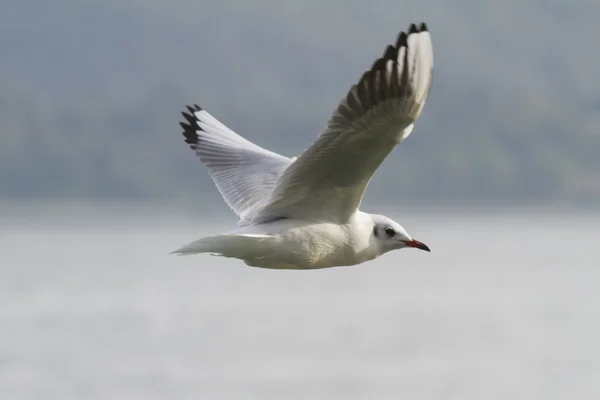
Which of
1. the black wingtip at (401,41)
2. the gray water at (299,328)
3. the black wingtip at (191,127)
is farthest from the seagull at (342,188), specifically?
the gray water at (299,328)

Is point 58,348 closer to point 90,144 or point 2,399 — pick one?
point 2,399

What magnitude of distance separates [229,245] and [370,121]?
1.29 m

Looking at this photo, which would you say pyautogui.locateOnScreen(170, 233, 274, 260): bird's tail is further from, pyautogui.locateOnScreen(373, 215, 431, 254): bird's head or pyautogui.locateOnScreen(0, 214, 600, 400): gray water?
pyautogui.locateOnScreen(0, 214, 600, 400): gray water

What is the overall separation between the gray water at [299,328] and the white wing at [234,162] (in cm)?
963

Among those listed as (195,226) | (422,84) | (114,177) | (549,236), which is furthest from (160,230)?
(422,84)

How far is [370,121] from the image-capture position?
27.7ft

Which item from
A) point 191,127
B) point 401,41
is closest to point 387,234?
point 401,41

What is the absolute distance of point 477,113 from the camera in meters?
112

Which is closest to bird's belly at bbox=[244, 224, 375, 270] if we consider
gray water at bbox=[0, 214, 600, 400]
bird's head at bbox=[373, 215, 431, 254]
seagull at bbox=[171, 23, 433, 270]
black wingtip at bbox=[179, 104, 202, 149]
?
seagull at bbox=[171, 23, 433, 270]

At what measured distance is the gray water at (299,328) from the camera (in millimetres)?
21828

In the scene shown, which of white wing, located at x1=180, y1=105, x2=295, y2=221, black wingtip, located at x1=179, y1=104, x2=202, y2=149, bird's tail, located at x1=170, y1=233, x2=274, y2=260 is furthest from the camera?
black wingtip, located at x1=179, y1=104, x2=202, y2=149

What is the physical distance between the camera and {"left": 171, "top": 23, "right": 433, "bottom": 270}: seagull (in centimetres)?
831

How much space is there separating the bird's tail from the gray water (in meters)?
11.9

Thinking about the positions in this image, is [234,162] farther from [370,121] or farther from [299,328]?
[299,328]
